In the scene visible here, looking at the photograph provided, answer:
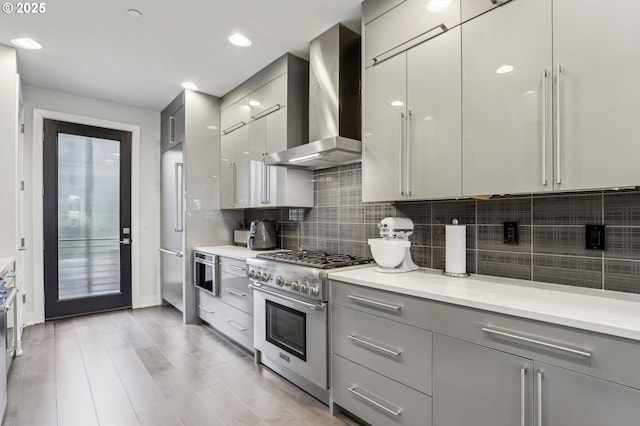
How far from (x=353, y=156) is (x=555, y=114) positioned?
135 cm

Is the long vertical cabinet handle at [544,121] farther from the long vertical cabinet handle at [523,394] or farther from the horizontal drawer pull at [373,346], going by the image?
the horizontal drawer pull at [373,346]

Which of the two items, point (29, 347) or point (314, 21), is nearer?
point (314, 21)

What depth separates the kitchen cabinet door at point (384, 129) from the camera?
2.02 meters

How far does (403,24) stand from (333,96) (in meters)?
0.71

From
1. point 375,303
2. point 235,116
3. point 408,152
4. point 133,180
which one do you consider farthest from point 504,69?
point 133,180

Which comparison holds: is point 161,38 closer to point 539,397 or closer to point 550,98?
point 550,98

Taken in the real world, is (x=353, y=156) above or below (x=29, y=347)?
above

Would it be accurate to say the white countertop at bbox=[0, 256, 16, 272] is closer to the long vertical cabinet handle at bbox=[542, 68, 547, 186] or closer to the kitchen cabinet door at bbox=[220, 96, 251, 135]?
the kitchen cabinet door at bbox=[220, 96, 251, 135]

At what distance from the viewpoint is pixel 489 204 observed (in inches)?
76.5

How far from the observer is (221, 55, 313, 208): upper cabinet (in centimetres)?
298

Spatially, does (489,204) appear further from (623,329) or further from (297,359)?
(297,359)

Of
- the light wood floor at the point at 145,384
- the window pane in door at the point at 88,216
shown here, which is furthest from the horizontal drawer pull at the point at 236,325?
the window pane in door at the point at 88,216

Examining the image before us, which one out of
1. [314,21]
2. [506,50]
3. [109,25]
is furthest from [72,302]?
[506,50]

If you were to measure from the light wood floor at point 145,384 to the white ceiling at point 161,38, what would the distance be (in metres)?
2.63
